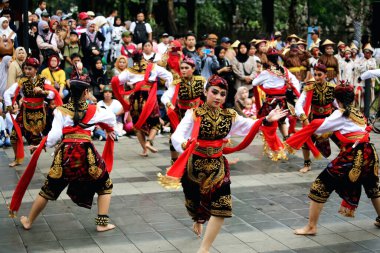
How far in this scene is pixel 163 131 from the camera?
15.3 metres

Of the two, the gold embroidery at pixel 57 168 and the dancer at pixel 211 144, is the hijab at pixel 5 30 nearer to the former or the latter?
the gold embroidery at pixel 57 168

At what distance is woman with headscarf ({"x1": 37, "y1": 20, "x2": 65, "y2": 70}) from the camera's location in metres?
16.1

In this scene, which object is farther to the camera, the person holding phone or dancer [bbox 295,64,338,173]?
the person holding phone

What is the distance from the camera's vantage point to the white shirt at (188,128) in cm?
699

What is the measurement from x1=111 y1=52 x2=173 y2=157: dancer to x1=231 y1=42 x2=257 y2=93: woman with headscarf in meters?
4.39

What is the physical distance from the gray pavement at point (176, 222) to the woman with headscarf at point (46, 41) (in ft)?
17.4

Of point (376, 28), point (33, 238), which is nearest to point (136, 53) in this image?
point (33, 238)

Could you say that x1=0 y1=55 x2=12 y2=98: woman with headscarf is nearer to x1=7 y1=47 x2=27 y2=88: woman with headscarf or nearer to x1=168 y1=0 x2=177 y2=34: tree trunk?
x1=7 y1=47 x2=27 y2=88: woman with headscarf

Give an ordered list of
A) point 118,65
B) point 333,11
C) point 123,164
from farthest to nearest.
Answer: point 333,11 → point 118,65 → point 123,164

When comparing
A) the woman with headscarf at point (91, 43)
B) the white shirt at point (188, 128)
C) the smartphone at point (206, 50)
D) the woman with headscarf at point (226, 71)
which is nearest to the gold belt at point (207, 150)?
the white shirt at point (188, 128)

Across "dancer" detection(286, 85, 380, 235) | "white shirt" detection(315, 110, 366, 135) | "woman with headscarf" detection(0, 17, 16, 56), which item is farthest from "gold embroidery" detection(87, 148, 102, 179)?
"woman with headscarf" detection(0, 17, 16, 56)

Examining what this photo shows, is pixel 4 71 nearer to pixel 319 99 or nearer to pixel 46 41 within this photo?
pixel 46 41

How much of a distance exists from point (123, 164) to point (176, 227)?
156 inches

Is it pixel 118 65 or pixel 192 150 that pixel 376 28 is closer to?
pixel 118 65
